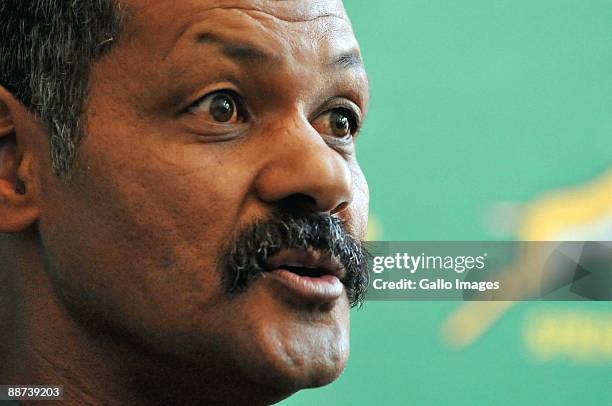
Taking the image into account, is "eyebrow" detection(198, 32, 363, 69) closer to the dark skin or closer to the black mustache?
the dark skin

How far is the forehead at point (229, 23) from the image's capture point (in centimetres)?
108

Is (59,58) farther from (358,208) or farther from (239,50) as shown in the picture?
(358,208)

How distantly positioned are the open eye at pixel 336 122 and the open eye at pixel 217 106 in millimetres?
109

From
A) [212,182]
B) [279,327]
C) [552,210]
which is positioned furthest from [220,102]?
[552,210]

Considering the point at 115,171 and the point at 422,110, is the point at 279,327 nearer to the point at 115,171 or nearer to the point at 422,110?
the point at 115,171

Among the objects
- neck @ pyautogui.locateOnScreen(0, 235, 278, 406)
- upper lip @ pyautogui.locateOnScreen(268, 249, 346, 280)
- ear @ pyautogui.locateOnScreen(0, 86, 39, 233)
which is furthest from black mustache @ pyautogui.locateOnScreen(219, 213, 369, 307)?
ear @ pyautogui.locateOnScreen(0, 86, 39, 233)

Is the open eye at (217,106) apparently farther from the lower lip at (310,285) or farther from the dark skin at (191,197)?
the lower lip at (310,285)

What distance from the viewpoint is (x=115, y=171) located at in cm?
108

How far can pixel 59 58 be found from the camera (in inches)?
44.8

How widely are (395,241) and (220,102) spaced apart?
736 millimetres

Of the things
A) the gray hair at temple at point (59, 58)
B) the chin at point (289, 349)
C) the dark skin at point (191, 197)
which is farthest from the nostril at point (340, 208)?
the gray hair at temple at point (59, 58)

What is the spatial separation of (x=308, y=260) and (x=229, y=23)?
27cm

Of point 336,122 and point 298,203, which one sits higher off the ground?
point 336,122

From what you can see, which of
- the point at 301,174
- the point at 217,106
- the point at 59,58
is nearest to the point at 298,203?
the point at 301,174
